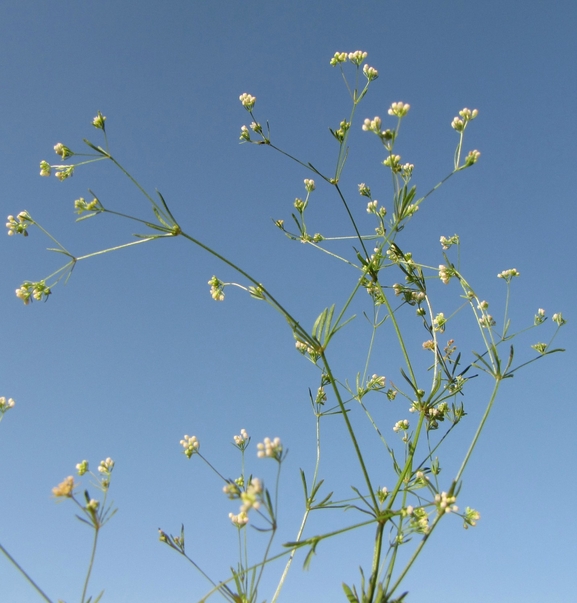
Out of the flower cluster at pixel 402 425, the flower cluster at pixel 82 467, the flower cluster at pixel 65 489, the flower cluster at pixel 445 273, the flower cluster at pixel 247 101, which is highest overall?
the flower cluster at pixel 247 101

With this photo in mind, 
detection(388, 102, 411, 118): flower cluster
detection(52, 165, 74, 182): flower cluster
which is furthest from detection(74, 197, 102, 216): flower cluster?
detection(388, 102, 411, 118): flower cluster

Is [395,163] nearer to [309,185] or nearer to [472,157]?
[472,157]

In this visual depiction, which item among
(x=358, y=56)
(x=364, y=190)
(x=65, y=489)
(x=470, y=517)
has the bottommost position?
(x=65, y=489)

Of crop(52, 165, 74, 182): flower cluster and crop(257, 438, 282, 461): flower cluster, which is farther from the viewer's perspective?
crop(52, 165, 74, 182): flower cluster

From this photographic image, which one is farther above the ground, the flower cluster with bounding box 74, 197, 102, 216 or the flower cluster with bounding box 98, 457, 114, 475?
the flower cluster with bounding box 74, 197, 102, 216

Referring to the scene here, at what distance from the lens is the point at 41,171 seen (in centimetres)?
469

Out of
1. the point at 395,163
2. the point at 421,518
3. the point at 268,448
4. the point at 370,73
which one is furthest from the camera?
the point at 370,73

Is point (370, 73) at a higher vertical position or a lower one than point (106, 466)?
higher

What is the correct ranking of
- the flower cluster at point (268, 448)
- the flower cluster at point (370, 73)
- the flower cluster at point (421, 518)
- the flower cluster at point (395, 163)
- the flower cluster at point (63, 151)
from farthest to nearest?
the flower cluster at point (370, 73) → the flower cluster at point (63, 151) → the flower cluster at point (395, 163) → the flower cluster at point (421, 518) → the flower cluster at point (268, 448)

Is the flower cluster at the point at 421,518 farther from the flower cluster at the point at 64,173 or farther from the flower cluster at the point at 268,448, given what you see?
the flower cluster at the point at 64,173

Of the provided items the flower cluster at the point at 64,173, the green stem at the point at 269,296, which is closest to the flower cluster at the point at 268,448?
the green stem at the point at 269,296

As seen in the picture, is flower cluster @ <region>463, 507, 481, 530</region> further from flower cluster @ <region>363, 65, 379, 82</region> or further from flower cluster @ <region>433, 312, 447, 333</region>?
flower cluster @ <region>363, 65, 379, 82</region>

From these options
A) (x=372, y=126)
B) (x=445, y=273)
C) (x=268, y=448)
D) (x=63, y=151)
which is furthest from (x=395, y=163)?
(x=63, y=151)

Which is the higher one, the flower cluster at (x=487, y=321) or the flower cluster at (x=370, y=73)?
the flower cluster at (x=370, y=73)
